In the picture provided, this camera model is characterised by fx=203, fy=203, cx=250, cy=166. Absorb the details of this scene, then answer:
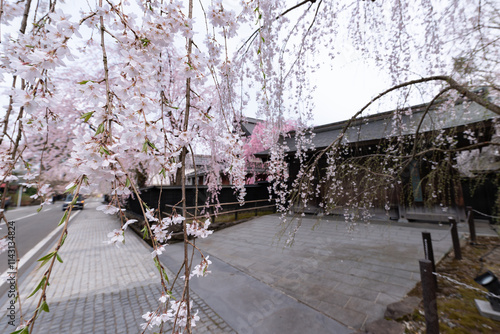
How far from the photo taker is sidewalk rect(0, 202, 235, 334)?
2.89m

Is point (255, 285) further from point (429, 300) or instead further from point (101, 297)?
point (101, 297)

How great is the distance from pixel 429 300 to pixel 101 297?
493 centimetres

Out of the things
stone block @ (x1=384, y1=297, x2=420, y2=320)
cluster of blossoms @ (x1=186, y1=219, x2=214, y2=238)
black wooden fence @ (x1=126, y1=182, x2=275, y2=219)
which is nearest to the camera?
cluster of blossoms @ (x1=186, y1=219, x2=214, y2=238)

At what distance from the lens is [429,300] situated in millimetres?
2029

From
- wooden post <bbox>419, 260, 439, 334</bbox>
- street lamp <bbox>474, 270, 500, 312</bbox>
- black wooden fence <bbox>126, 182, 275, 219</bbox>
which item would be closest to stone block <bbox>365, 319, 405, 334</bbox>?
wooden post <bbox>419, 260, 439, 334</bbox>

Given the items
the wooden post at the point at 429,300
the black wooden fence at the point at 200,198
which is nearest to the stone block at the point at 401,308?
the wooden post at the point at 429,300

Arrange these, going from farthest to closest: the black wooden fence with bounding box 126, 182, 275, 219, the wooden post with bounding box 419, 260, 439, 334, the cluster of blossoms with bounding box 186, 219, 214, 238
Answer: the black wooden fence with bounding box 126, 182, 275, 219 → the wooden post with bounding box 419, 260, 439, 334 → the cluster of blossoms with bounding box 186, 219, 214, 238

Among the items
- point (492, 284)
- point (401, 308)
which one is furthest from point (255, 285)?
point (492, 284)

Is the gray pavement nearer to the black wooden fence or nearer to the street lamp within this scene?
Answer: the street lamp

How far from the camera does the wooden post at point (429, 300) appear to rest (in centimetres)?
199

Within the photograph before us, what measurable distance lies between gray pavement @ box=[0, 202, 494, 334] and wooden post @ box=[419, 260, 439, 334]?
872 millimetres

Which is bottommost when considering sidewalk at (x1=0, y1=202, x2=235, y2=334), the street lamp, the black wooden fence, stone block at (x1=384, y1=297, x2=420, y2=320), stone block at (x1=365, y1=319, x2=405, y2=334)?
sidewalk at (x1=0, y1=202, x2=235, y2=334)

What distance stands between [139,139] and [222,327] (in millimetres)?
2842

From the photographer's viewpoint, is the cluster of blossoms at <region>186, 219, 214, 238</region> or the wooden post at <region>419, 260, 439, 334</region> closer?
the cluster of blossoms at <region>186, 219, 214, 238</region>
